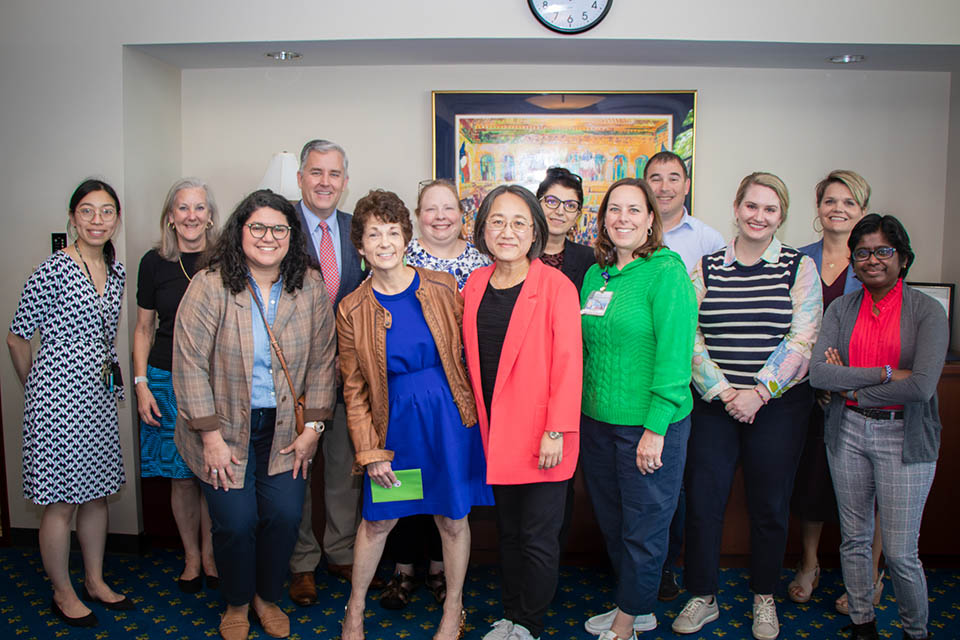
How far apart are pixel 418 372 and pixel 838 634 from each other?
199cm

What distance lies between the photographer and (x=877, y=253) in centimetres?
237

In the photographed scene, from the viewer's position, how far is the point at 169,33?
348 centimetres

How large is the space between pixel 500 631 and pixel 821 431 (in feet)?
5.34

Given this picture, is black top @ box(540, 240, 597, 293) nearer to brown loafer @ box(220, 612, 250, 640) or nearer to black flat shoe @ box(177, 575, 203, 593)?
brown loafer @ box(220, 612, 250, 640)

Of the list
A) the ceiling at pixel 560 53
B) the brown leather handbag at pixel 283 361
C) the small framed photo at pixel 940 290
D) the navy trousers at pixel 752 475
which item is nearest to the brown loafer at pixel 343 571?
the brown leather handbag at pixel 283 361

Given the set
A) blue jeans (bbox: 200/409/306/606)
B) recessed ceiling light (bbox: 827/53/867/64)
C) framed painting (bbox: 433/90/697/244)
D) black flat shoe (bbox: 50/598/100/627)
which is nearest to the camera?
blue jeans (bbox: 200/409/306/606)

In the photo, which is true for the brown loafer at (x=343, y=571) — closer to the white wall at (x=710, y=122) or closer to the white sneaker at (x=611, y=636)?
the white sneaker at (x=611, y=636)

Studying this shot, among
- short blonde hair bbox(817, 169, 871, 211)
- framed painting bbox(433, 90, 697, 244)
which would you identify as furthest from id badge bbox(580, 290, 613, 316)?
A: framed painting bbox(433, 90, 697, 244)

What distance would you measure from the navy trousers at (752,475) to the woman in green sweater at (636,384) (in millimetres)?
238

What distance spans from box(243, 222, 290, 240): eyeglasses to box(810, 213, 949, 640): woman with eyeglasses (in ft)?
6.71

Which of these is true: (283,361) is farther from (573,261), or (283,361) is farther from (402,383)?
(573,261)

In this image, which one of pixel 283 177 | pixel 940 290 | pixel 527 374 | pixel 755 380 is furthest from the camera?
pixel 940 290

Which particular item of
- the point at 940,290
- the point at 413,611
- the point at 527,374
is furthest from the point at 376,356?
the point at 940,290

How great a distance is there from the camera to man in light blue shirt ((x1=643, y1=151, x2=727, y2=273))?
10.4ft
